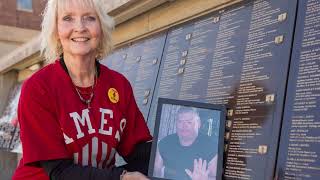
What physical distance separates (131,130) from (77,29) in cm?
64

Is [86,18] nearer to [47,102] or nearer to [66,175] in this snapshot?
[47,102]

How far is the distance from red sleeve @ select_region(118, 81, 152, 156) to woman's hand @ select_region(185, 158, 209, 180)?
1.44ft

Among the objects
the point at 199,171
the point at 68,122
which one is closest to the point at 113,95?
the point at 68,122

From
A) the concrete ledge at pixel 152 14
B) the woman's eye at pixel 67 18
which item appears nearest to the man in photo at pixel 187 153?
the woman's eye at pixel 67 18

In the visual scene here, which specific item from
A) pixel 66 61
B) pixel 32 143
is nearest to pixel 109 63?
pixel 66 61

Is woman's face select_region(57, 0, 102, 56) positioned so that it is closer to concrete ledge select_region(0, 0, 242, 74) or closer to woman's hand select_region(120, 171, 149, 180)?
woman's hand select_region(120, 171, 149, 180)

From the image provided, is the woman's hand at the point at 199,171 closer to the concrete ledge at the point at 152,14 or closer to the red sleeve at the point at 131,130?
the red sleeve at the point at 131,130

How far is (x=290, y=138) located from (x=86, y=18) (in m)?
1.26

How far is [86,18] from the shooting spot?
3.07 m

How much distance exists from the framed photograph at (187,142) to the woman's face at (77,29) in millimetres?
507

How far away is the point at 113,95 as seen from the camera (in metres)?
3.08

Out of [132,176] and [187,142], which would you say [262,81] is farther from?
[132,176]

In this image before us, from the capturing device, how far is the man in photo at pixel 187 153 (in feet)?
9.41

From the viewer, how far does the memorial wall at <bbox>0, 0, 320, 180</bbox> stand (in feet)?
8.91
